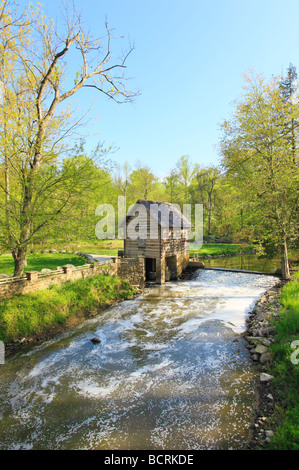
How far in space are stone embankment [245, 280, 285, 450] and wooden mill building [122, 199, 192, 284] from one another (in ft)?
23.8

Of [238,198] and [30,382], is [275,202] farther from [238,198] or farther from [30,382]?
[30,382]

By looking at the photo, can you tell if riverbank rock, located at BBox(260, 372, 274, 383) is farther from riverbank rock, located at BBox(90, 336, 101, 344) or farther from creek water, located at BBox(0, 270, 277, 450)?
riverbank rock, located at BBox(90, 336, 101, 344)

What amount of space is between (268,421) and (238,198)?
495 inches

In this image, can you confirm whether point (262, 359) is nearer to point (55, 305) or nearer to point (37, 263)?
point (55, 305)

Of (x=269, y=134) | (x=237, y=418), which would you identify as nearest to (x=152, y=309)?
(x=237, y=418)

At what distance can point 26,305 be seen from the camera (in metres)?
8.94

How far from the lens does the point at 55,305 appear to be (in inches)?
387

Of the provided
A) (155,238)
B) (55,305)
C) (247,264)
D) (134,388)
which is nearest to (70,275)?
(55,305)

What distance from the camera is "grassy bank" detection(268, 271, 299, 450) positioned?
3.70m

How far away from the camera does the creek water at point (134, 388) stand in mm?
4461

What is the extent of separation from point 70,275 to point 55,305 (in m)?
2.12

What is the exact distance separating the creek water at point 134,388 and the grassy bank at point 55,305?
82 centimetres

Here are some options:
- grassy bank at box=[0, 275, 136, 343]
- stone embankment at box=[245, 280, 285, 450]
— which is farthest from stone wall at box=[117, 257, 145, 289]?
stone embankment at box=[245, 280, 285, 450]
